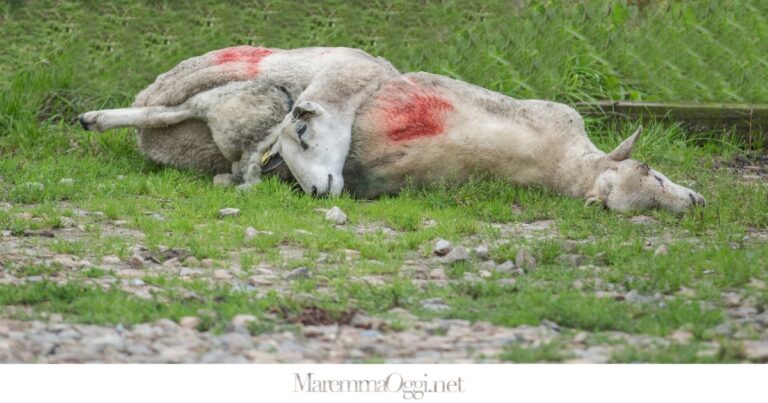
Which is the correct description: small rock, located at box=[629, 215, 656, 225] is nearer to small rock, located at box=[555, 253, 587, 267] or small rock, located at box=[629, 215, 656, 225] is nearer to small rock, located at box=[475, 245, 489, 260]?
small rock, located at box=[555, 253, 587, 267]

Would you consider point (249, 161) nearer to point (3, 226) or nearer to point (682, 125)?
point (3, 226)

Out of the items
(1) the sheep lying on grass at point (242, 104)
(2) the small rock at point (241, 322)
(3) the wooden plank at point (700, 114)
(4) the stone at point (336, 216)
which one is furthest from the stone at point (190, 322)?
(3) the wooden plank at point (700, 114)

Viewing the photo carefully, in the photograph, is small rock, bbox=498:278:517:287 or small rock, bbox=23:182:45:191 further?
small rock, bbox=23:182:45:191

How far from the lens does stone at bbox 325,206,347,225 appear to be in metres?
7.57

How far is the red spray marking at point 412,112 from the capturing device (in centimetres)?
830

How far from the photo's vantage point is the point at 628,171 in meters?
7.95

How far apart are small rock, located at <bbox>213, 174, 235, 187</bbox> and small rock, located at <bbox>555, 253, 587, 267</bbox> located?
3.11 meters

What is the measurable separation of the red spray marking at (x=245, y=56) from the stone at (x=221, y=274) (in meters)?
2.88

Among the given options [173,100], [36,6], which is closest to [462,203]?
[173,100]

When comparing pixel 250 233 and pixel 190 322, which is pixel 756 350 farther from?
pixel 250 233

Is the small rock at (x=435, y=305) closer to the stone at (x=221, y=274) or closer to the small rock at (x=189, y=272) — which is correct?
the stone at (x=221, y=274)

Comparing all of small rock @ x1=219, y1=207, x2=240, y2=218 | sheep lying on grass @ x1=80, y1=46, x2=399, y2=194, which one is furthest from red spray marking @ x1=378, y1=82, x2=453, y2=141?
small rock @ x1=219, y1=207, x2=240, y2=218

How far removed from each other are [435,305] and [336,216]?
2225mm

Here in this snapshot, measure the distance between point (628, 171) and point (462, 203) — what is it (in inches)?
43.5
